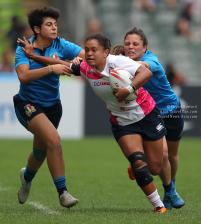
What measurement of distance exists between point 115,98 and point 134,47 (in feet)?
2.46

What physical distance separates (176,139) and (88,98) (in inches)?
307

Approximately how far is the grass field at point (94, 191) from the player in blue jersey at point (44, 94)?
1.16 ft

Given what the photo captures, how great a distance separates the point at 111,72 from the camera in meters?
5.52

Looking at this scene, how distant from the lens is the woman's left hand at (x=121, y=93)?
540 centimetres

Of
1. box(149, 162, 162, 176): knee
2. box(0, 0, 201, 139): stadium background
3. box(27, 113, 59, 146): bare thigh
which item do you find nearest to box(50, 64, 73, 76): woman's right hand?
box(27, 113, 59, 146): bare thigh

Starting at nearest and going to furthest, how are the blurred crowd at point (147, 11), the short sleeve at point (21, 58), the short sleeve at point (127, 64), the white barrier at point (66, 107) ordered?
the short sleeve at point (127, 64)
the short sleeve at point (21, 58)
the white barrier at point (66, 107)
the blurred crowd at point (147, 11)

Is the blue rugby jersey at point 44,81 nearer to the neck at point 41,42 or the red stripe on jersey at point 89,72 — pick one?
the neck at point 41,42

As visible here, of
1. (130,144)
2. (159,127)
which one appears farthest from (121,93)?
(159,127)

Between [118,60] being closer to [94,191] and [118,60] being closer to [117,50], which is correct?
[117,50]

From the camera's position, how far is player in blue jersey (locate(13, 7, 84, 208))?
5.90 metres

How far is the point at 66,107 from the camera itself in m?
14.2

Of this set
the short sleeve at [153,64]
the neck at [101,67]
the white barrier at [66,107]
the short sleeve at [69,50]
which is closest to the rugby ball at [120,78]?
the neck at [101,67]

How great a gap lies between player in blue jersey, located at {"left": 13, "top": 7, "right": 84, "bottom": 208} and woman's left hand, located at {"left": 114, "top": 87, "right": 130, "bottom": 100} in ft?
2.24

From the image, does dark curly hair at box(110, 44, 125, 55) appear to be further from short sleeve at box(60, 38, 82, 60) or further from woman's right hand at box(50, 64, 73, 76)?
woman's right hand at box(50, 64, 73, 76)
